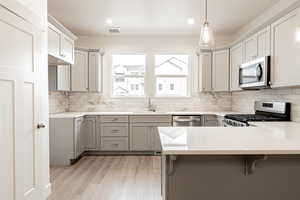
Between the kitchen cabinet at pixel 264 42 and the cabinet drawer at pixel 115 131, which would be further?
the cabinet drawer at pixel 115 131

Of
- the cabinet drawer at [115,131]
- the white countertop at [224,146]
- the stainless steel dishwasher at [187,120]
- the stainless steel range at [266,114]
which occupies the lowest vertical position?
the cabinet drawer at [115,131]

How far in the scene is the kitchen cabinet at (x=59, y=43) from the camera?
324 centimetres

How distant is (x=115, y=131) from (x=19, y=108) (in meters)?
2.87

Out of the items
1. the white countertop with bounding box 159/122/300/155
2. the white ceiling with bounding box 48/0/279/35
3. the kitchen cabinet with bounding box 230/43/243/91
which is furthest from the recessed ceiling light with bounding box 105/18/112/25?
the white countertop with bounding box 159/122/300/155

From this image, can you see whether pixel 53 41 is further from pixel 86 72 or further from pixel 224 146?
pixel 224 146

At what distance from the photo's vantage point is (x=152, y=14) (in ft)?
13.4

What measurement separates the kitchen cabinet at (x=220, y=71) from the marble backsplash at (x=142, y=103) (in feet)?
1.53

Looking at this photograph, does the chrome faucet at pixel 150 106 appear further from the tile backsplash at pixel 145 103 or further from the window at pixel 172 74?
the window at pixel 172 74

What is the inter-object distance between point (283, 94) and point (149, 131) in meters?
2.47

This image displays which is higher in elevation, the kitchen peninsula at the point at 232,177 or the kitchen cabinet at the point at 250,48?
the kitchen cabinet at the point at 250,48

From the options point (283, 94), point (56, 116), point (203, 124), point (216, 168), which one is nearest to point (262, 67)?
point (283, 94)

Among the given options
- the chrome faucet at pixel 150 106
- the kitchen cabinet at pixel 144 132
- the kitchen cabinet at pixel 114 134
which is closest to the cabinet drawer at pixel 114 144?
the kitchen cabinet at pixel 114 134

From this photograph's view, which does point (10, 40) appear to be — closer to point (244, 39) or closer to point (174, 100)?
point (244, 39)

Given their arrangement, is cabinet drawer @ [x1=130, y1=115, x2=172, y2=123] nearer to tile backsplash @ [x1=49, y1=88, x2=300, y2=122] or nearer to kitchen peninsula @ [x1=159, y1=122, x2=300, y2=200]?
tile backsplash @ [x1=49, y1=88, x2=300, y2=122]
